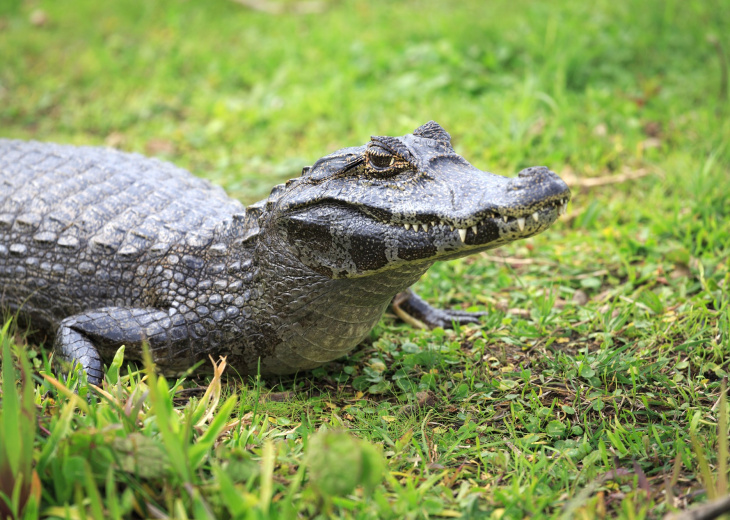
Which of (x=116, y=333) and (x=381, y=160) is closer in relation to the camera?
(x=381, y=160)

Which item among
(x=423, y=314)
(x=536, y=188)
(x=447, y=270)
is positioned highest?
(x=536, y=188)

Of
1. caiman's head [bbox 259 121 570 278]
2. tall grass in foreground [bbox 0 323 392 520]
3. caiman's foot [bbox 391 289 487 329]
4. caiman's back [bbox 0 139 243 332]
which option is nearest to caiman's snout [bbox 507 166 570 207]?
caiman's head [bbox 259 121 570 278]

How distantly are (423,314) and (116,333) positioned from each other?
1.69 meters

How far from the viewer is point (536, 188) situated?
7.84 feet

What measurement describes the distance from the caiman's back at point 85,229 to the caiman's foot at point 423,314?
1102 mm

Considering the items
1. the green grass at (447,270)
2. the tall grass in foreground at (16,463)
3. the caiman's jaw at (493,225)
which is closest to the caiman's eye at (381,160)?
the caiman's jaw at (493,225)

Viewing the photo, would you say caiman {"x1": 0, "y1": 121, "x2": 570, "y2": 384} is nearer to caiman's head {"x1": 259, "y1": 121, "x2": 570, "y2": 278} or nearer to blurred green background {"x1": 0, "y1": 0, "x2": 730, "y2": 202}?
caiman's head {"x1": 259, "y1": 121, "x2": 570, "y2": 278}

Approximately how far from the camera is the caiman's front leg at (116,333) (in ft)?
10.2

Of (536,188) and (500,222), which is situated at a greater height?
(536,188)

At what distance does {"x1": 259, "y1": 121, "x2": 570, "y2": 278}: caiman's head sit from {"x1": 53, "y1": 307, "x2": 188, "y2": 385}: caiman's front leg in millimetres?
721

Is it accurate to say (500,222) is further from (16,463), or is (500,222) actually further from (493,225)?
(16,463)

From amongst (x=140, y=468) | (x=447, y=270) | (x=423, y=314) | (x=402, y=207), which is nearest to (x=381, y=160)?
(x=402, y=207)

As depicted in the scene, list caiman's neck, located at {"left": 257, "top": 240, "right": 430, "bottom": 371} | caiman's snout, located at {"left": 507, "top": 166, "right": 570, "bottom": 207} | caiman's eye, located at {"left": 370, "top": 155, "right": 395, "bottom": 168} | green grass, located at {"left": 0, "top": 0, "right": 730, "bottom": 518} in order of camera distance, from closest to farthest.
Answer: green grass, located at {"left": 0, "top": 0, "right": 730, "bottom": 518} < caiman's snout, located at {"left": 507, "top": 166, "right": 570, "bottom": 207} < caiman's eye, located at {"left": 370, "top": 155, "right": 395, "bottom": 168} < caiman's neck, located at {"left": 257, "top": 240, "right": 430, "bottom": 371}

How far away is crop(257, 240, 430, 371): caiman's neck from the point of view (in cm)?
286
